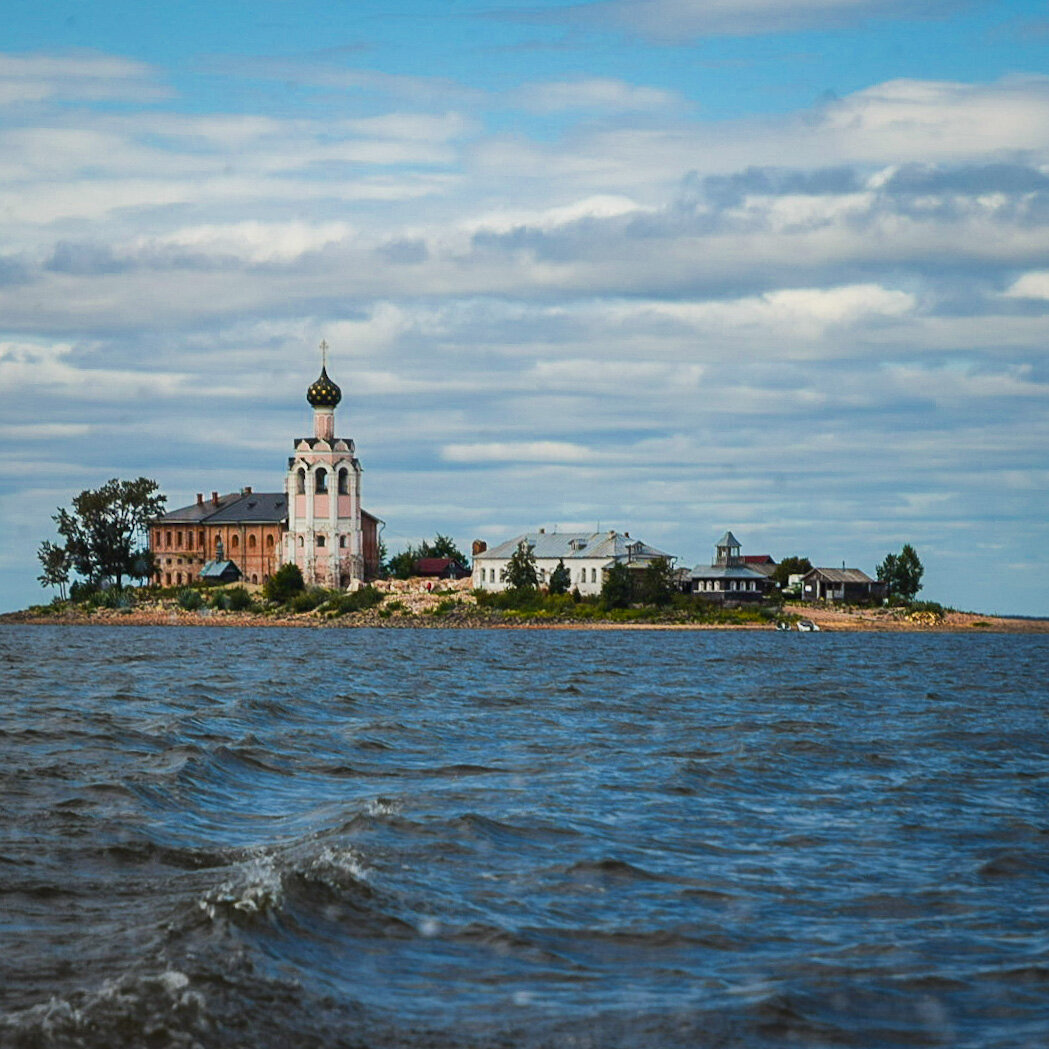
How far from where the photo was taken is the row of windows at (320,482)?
126812 millimetres

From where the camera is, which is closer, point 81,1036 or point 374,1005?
point 81,1036

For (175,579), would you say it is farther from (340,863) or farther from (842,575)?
(340,863)

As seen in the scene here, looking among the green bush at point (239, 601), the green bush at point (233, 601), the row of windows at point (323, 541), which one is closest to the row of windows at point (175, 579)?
the row of windows at point (323, 541)

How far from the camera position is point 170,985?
9.93 meters

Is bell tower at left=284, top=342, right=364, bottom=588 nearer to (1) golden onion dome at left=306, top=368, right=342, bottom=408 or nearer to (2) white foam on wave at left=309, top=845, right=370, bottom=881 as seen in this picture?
(1) golden onion dome at left=306, top=368, right=342, bottom=408

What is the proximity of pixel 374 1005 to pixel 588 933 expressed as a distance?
259 centimetres

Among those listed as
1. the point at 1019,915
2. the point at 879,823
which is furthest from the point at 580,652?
Result: the point at 1019,915

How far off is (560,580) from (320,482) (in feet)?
76.3

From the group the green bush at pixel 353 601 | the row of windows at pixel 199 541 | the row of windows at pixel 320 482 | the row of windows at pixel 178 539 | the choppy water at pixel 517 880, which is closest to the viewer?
the choppy water at pixel 517 880

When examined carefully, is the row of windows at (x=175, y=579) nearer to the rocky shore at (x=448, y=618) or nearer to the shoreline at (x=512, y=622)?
the rocky shore at (x=448, y=618)

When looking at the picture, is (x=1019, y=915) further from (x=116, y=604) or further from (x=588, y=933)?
(x=116, y=604)

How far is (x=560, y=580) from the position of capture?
117m

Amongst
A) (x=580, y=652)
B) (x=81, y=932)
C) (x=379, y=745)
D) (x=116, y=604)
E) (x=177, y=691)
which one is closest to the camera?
(x=81, y=932)

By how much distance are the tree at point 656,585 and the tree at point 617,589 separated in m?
1.01
